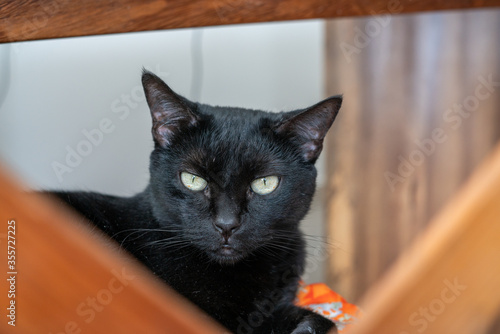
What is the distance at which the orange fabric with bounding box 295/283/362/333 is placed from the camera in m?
1.49

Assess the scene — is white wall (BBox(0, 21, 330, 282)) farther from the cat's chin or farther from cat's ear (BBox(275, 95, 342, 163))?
cat's ear (BBox(275, 95, 342, 163))

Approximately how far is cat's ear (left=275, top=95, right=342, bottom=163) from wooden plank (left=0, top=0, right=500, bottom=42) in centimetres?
29

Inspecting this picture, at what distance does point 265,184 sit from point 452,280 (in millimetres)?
727

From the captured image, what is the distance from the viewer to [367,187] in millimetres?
3025

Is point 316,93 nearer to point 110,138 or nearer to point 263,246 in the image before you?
point 110,138

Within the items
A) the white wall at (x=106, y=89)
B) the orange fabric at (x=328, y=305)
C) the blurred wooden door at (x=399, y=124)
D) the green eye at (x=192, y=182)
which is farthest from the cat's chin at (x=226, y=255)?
the blurred wooden door at (x=399, y=124)

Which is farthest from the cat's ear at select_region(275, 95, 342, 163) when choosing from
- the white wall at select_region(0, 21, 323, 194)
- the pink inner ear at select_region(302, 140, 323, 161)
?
the white wall at select_region(0, 21, 323, 194)

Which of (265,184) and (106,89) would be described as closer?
(265,184)

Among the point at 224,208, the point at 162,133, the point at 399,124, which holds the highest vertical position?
the point at 162,133

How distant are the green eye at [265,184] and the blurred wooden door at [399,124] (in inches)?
54.9

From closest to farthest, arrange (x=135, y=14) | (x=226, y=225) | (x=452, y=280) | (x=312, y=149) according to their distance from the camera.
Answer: (x=452, y=280) → (x=135, y=14) → (x=226, y=225) → (x=312, y=149)

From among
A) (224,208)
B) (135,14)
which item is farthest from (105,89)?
(135,14)

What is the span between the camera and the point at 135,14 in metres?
1.03

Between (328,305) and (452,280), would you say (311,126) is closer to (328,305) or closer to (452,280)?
(328,305)
